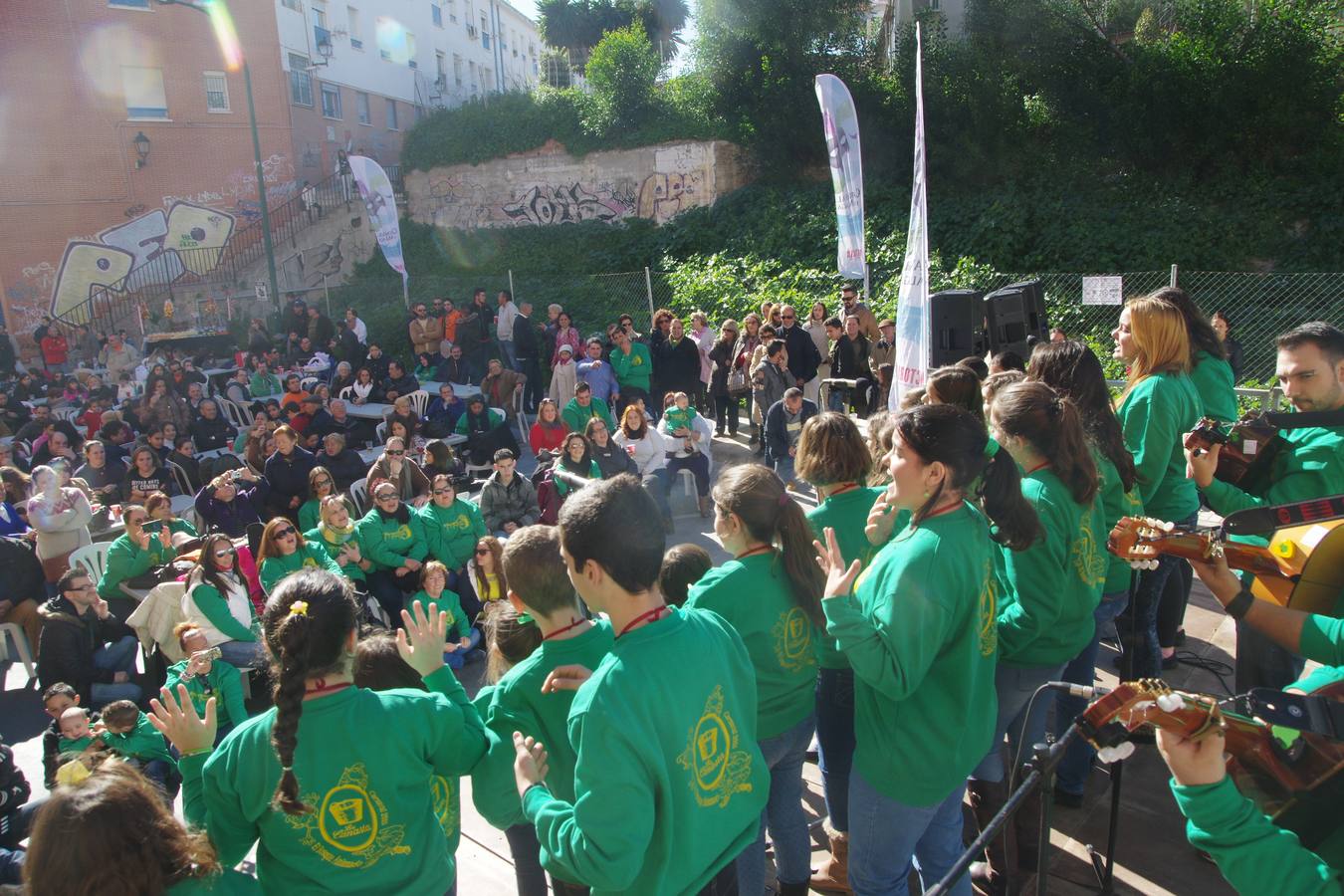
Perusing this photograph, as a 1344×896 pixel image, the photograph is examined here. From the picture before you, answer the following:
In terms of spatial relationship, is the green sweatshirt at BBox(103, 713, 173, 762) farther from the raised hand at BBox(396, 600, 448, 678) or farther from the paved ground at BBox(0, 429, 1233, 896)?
the raised hand at BBox(396, 600, 448, 678)

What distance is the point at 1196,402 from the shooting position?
12.2ft

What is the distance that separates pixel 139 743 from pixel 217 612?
1105mm

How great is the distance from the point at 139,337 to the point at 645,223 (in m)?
13.1

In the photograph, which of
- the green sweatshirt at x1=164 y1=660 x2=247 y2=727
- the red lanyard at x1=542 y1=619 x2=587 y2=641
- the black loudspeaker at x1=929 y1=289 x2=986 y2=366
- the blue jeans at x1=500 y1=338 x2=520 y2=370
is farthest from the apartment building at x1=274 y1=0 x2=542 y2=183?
the red lanyard at x1=542 y1=619 x2=587 y2=641

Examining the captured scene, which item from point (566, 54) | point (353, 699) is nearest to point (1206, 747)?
point (353, 699)

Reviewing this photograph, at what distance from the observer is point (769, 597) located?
2543 mm

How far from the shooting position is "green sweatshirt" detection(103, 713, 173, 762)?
4020 mm

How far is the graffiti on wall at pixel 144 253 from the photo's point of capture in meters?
24.2

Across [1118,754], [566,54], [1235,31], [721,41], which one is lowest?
[1118,754]

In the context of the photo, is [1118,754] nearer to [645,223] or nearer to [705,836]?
[705,836]

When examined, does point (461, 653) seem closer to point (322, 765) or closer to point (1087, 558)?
point (322, 765)

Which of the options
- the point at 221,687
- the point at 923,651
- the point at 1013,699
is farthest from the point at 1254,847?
the point at 221,687

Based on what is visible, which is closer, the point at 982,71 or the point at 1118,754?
the point at 1118,754

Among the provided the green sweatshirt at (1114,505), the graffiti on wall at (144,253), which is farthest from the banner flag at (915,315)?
the graffiti on wall at (144,253)
